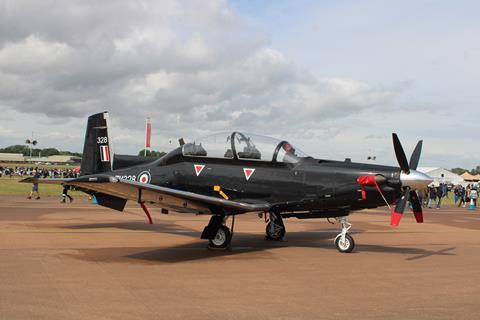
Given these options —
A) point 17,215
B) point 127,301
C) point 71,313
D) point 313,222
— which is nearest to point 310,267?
point 127,301

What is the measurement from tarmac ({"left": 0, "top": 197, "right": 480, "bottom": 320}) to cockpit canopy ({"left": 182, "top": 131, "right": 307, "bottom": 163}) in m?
2.01

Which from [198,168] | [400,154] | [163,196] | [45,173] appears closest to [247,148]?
[198,168]

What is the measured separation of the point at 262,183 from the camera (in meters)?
10.6

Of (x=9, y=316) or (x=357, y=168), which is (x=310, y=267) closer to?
(x=357, y=168)

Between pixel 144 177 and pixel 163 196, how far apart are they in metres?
2.46

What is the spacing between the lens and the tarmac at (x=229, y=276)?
5.73 metres

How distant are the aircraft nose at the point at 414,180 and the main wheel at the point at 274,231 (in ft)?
12.9

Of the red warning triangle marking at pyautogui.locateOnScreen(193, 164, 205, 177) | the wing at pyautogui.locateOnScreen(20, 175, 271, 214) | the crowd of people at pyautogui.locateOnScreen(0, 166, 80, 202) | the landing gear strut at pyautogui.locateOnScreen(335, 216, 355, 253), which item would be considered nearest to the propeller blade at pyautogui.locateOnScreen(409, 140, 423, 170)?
the landing gear strut at pyautogui.locateOnScreen(335, 216, 355, 253)

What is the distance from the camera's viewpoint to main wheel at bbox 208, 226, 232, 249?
1063 centimetres

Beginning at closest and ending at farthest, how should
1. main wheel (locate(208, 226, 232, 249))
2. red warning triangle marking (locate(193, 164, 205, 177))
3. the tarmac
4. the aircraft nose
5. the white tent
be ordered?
the tarmac, the aircraft nose, main wheel (locate(208, 226, 232, 249)), red warning triangle marking (locate(193, 164, 205, 177)), the white tent

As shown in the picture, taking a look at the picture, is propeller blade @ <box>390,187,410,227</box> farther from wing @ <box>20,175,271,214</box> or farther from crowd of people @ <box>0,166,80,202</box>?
crowd of people @ <box>0,166,80,202</box>

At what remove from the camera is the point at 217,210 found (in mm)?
10422

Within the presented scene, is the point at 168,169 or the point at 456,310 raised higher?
the point at 168,169

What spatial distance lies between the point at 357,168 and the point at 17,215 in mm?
12526
